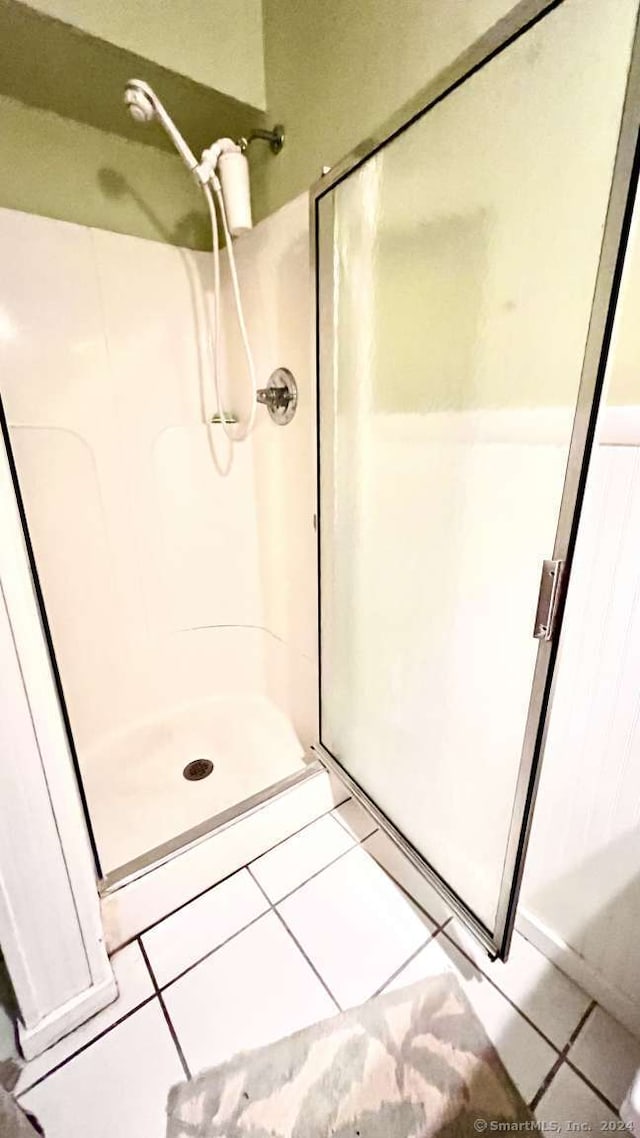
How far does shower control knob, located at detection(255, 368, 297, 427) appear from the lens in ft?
4.28

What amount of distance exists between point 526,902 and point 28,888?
104 centimetres

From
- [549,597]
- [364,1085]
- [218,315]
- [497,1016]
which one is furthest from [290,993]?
[218,315]

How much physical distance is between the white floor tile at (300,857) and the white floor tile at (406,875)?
0.26 feet

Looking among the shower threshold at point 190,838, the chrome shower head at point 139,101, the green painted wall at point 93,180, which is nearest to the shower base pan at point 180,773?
the shower threshold at point 190,838

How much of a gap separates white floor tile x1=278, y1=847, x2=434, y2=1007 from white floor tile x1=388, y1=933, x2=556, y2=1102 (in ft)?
0.11

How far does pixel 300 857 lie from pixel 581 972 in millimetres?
677

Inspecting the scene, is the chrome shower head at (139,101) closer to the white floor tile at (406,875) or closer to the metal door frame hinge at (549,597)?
the metal door frame hinge at (549,597)

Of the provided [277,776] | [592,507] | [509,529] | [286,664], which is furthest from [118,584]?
[592,507]

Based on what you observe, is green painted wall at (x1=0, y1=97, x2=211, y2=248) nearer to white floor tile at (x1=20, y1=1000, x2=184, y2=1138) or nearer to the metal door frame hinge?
the metal door frame hinge

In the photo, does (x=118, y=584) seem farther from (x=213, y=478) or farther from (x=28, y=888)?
(x=28, y=888)

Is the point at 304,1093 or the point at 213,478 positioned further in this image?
the point at 213,478

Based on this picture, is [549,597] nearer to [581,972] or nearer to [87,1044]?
[581,972]

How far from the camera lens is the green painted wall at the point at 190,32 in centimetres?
91

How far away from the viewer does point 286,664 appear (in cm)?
163
